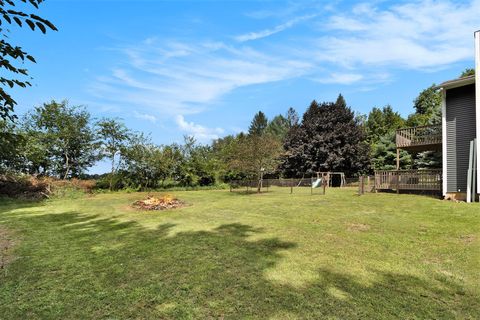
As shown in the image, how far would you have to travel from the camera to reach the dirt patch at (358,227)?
7.64 m

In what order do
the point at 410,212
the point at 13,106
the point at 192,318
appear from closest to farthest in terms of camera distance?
1. the point at 13,106
2. the point at 192,318
3. the point at 410,212

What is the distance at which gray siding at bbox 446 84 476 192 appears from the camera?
44.0 ft

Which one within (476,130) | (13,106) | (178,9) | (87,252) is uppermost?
(178,9)

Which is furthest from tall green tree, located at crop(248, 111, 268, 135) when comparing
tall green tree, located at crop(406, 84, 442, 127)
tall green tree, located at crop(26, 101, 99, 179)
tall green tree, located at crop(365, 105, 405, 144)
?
tall green tree, located at crop(26, 101, 99, 179)

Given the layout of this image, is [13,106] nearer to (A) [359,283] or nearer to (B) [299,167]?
(A) [359,283]

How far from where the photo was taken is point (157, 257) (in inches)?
226

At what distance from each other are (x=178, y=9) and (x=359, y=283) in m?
7.93

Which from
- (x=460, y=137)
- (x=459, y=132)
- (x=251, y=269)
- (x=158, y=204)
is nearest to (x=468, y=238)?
(x=251, y=269)

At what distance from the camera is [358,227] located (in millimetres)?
7859

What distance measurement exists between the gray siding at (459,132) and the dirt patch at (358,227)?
26.9 ft

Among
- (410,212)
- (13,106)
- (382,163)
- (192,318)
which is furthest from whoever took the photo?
(382,163)

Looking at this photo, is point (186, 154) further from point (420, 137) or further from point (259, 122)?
point (259, 122)

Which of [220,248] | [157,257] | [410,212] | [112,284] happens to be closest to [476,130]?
[410,212]

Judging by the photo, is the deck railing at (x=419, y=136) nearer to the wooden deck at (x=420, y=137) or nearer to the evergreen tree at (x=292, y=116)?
the wooden deck at (x=420, y=137)
